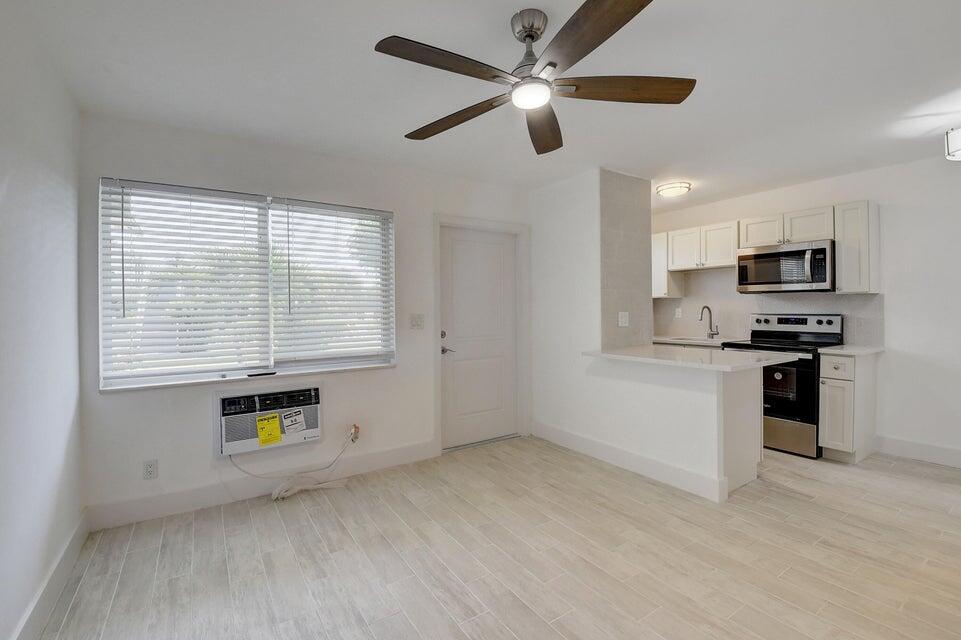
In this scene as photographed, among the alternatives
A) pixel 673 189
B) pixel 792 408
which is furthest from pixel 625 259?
pixel 792 408

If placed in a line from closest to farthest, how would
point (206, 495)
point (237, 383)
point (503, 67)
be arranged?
point (503, 67) < point (206, 495) < point (237, 383)

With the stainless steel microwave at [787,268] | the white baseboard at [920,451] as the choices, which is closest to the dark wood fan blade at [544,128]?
the stainless steel microwave at [787,268]

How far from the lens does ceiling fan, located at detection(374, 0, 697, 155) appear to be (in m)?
1.39

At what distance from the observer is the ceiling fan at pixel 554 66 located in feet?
4.56

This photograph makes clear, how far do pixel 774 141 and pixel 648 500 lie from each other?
8.73ft

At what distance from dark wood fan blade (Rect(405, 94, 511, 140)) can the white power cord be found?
225cm

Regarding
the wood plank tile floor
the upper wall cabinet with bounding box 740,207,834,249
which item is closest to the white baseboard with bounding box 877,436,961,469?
the wood plank tile floor

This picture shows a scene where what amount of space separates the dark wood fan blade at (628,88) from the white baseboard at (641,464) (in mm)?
2393

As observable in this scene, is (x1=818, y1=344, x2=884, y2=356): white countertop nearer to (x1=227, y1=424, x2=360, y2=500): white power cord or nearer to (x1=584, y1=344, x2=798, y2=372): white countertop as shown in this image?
(x1=584, y1=344, x2=798, y2=372): white countertop

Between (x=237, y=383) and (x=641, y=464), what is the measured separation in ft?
9.83

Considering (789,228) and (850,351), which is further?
(789,228)

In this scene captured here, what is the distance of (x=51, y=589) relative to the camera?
1938mm

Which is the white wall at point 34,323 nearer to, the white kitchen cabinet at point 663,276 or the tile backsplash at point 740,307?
the white kitchen cabinet at point 663,276

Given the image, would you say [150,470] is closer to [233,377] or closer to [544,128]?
[233,377]
